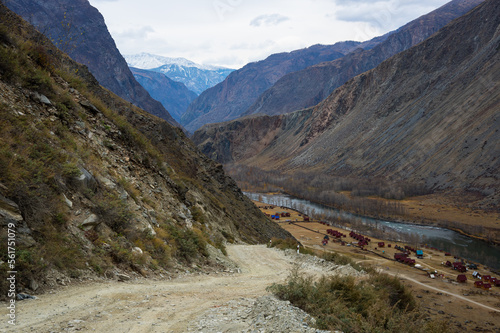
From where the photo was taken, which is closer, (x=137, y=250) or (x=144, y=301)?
(x=144, y=301)

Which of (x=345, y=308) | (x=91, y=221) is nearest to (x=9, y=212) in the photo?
(x=91, y=221)

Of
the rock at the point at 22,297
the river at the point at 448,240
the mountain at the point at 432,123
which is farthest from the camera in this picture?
the mountain at the point at 432,123

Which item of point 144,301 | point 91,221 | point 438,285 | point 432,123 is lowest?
point 438,285

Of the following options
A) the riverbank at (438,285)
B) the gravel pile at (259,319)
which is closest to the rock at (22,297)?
the gravel pile at (259,319)

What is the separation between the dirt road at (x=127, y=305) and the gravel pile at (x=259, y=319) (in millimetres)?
388

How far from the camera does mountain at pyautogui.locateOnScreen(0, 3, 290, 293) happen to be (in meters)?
6.69

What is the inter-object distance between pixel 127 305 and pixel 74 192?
4.34 meters

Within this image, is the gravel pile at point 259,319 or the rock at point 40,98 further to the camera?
the rock at point 40,98

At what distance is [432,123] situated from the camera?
13025 cm

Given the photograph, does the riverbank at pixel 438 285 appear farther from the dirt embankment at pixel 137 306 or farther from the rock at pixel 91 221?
the rock at pixel 91 221

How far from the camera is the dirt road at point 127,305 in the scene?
518 centimetres

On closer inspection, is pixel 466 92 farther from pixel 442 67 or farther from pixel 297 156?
pixel 297 156

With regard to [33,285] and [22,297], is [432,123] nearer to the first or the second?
[33,285]

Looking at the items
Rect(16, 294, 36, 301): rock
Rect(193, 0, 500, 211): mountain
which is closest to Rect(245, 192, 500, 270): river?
Rect(193, 0, 500, 211): mountain
